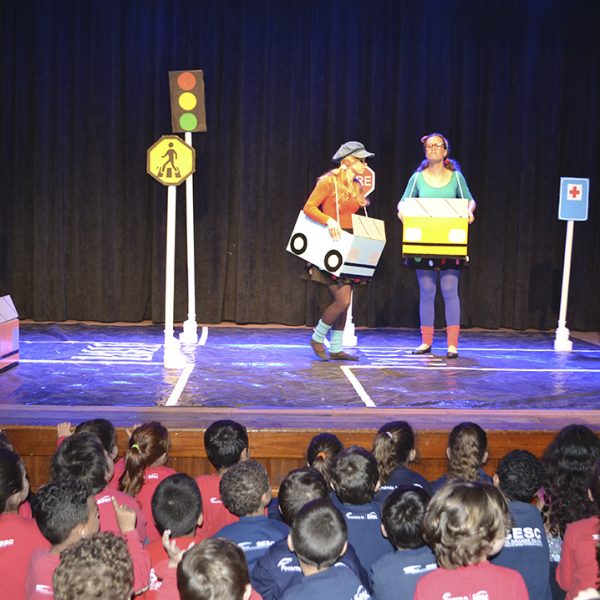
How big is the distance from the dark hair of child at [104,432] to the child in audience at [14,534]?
67 centimetres

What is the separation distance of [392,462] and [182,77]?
14.0ft

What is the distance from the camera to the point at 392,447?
3500 mm

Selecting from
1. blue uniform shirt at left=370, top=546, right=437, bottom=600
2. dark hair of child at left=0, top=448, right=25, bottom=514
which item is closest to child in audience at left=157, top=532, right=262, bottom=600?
blue uniform shirt at left=370, top=546, right=437, bottom=600

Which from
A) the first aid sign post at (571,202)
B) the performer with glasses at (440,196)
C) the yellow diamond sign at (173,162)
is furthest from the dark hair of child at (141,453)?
the first aid sign post at (571,202)

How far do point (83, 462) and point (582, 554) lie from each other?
169 centimetres

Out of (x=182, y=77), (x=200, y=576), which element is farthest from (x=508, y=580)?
(x=182, y=77)

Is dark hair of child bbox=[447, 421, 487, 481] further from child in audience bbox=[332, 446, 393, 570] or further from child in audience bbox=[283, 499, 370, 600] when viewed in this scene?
child in audience bbox=[283, 499, 370, 600]

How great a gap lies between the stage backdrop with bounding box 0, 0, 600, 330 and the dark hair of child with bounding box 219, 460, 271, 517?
19.5ft

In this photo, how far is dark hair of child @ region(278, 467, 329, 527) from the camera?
9.07 feet

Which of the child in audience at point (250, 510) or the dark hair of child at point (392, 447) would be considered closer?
the child in audience at point (250, 510)

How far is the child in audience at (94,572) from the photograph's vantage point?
1.93 meters

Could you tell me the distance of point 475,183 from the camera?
8.80 m

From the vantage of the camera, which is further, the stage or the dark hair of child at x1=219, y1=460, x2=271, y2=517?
the stage

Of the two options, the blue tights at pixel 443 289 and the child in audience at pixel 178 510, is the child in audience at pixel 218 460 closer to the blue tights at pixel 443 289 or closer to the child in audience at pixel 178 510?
the child in audience at pixel 178 510
